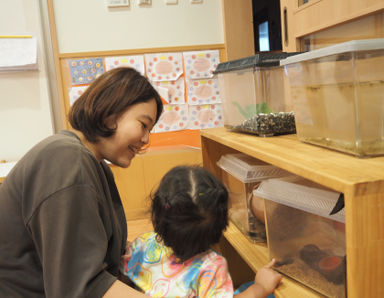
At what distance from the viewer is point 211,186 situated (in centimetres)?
93

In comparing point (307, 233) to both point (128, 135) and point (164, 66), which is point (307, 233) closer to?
point (128, 135)

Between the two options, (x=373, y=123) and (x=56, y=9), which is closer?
(x=373, y=123)

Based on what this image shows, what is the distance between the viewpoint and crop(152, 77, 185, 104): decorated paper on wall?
2488 millimetres

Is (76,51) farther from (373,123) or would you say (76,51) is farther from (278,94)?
(373,123)

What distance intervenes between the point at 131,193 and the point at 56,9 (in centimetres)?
133

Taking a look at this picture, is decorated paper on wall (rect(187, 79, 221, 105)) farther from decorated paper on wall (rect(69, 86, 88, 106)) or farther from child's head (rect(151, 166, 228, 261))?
child's head (rect(151, 166, 228, 261))

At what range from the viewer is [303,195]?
2.60ft

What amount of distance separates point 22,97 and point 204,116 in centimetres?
122

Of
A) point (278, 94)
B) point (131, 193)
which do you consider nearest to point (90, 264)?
point (278, 94)

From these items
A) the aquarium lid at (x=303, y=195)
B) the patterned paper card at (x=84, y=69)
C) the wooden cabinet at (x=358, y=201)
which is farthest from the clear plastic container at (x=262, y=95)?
the patterned paper card at (x=84, y=69)

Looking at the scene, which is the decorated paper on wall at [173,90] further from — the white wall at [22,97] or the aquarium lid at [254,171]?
the aquarium lid at [254,171]

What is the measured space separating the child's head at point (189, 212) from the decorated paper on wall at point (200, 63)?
65.2 inches

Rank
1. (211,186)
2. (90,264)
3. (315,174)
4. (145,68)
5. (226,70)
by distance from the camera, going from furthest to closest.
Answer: (145,68)
(226,70)
(211,186)
(90,264)
(315,174)

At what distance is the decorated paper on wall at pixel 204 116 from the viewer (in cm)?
255
